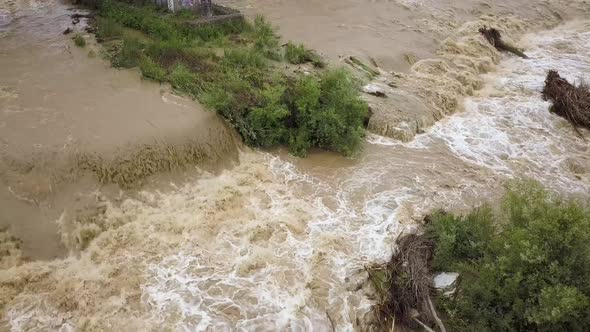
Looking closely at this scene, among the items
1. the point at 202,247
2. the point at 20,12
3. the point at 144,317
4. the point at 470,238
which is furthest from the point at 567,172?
the point at 20,12

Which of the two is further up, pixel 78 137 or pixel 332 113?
pixel 332 113

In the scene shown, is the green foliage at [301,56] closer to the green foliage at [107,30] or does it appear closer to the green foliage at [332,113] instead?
the green foliage at [332,113]

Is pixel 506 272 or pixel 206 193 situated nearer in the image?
pixel 506 272

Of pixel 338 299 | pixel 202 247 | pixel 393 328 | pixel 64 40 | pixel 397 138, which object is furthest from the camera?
pixel 64 40

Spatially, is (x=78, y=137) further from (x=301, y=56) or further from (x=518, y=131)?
(x=518, y=131)

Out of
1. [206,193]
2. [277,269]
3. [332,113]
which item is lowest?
[277,269]

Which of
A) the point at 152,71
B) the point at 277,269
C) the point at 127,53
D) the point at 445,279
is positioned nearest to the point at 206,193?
the point at 277,269

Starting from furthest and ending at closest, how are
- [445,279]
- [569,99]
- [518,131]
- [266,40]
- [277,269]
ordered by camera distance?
[266,40] < [569,99] < [518,131] < [277,269] < [445,279]

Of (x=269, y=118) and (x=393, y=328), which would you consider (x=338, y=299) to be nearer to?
(x=393, y=328)
